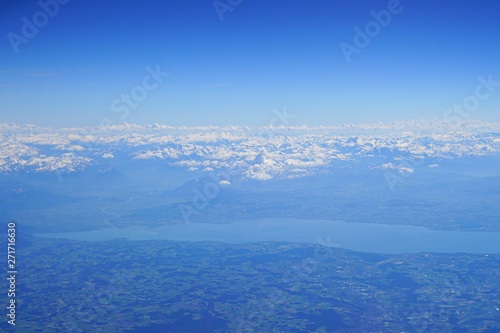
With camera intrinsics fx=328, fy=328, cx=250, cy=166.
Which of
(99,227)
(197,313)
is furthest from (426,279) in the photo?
(99,227)

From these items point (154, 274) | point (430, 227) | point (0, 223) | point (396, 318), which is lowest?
point (396, 318)

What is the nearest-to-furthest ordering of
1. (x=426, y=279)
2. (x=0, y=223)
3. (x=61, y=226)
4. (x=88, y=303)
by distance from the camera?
(x=88, y=303) → (x=426, y=279) → (x=0, y=223) → (x=61, y=226)

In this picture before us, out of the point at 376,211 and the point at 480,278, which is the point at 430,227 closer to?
the point at 376,211

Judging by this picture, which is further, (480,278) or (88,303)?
(480,278)

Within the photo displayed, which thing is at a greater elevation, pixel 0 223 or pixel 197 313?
pixel 0 223

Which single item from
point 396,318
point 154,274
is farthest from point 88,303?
point 396,318

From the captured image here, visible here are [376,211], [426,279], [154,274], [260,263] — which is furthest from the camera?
[376,211]
